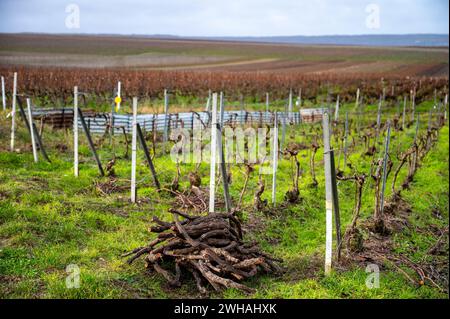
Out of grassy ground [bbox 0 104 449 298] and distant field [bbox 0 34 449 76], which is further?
distant field [bbox 0 34 449 76]

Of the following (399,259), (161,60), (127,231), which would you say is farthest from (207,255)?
(161,60)

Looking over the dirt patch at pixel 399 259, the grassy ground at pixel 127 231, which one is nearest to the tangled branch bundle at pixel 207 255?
the grassy ground at pixel 127 231

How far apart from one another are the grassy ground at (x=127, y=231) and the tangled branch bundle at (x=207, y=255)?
0.49ft

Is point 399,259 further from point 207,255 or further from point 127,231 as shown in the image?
point 127,231

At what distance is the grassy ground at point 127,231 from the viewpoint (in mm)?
5648

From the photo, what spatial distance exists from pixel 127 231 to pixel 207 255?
7.73 feet

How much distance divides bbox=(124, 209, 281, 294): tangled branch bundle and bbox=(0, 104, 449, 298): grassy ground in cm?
15

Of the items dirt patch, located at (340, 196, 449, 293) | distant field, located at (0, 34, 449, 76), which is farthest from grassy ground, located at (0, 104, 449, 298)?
distant field, located at (0, 34, 449, 76)

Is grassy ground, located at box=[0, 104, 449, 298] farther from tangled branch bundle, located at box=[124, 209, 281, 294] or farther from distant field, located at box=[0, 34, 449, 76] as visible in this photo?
distant field, located at box=[0, 34, 449, 76]

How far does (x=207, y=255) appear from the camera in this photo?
568cm

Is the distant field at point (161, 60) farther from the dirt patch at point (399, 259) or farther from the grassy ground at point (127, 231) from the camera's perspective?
the dirt patch at point (399, 259)

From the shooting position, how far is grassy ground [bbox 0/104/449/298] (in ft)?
18.5
